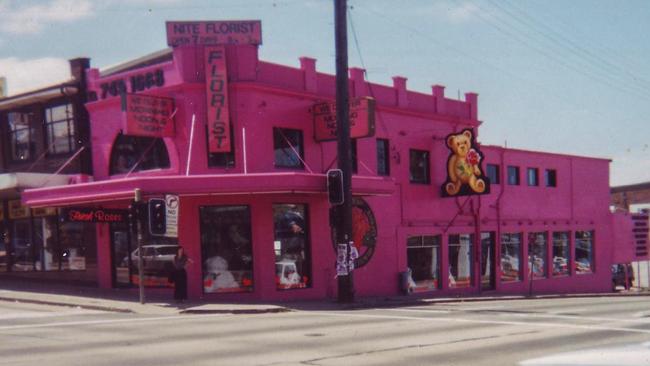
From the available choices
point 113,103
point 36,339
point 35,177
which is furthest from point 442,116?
point 36,339

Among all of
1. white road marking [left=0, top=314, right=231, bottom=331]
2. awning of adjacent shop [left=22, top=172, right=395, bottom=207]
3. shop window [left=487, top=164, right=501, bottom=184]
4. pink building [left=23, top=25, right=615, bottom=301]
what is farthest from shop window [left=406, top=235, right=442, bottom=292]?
white road marking [left=0, top=314, right=231, bottom=331]

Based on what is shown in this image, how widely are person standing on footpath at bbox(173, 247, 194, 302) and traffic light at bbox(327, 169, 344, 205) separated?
15.3 ft

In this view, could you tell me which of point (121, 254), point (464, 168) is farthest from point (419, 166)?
point (121, 254)

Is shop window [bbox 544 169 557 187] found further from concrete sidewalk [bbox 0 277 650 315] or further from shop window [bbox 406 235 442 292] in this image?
concrete sidewalk [bbox 0 277 650 315]

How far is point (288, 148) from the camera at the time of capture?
23.5 metres

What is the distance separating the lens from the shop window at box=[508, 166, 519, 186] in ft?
110

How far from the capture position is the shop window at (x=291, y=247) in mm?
22516

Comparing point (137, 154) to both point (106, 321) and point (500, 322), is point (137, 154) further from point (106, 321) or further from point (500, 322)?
point (500, 322)

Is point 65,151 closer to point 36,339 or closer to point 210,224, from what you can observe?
point 210,224

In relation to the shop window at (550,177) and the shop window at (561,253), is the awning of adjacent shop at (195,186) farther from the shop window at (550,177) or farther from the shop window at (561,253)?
the shop window at (561,253)

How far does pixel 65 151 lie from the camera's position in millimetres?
25109

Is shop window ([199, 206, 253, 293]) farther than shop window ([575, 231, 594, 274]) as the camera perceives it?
No

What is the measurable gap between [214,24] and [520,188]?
59.7 ft

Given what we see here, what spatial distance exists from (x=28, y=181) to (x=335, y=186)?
1043cm
